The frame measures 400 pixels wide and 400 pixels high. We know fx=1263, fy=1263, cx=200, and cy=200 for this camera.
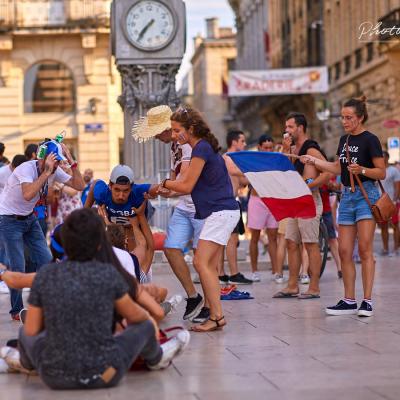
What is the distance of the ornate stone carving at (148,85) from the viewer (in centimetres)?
1894

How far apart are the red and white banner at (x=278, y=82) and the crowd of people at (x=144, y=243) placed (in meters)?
26.9

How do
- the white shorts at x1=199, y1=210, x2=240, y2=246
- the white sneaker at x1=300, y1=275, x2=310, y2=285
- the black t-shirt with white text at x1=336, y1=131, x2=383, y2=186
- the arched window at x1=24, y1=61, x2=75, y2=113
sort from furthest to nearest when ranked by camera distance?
the arched window at x1=24, y1=61, x2=75, y2=113, the white sneaker at x1=300, y1=275, x2=310, y2=285, the black t-shirt with white text at x1=336, y1=131, x2=383, y2=186, the white shorts at x1=199, y1=210, x2=240, y2=246

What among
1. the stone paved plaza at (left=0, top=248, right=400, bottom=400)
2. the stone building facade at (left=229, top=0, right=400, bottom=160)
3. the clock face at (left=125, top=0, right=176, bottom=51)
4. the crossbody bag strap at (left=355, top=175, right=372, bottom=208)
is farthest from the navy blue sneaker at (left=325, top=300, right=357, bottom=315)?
the stone building facade at (left=229, top=0, right=400, bottom=160)

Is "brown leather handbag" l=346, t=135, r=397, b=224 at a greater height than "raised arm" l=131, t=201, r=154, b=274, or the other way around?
"brown leather handbag" l=346, t=135, r=397, b=224

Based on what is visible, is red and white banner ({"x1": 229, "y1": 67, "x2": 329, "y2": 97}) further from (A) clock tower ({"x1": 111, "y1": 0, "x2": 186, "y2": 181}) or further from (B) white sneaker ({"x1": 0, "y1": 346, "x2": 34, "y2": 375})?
(B) white sneaker ({"x1": 0, "y1": 346, "x2": 34, "y2": 375})

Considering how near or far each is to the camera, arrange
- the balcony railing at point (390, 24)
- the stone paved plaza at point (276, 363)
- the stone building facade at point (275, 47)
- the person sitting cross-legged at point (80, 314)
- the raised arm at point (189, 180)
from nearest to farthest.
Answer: the person sitting cross-legged at point (80, 314)
the stone paved plaza at point (276, 363)
the raised arm at point (189, 180)
the balcony railing at point (390, 24)
the stone building facade at point (275, 47)

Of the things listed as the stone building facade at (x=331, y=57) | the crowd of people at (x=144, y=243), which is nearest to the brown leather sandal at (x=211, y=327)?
the crowd of people at (x=144, y=243)

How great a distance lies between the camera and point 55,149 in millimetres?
10781

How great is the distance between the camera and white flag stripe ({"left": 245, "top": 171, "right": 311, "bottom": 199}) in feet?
41.3

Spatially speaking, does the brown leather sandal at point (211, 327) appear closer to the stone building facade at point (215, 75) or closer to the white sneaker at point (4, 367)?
the white sneaker at point (4, 367)

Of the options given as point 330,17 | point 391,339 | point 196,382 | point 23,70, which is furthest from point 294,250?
point 330,17

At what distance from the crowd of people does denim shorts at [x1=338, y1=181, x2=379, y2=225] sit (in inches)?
0.4

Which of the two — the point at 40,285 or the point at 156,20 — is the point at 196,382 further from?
the point at 156,20

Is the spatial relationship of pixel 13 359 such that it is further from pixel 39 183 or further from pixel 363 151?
pixel 363 151
